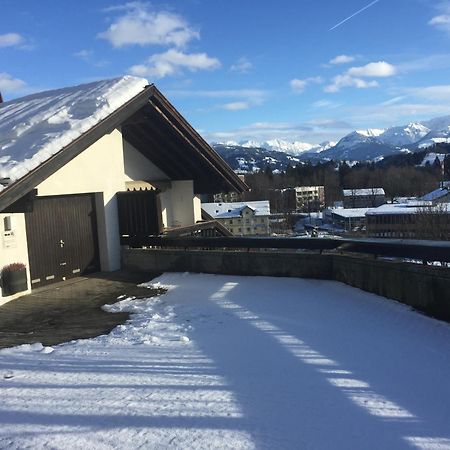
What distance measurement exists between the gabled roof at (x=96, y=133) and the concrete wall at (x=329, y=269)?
11.7 feet

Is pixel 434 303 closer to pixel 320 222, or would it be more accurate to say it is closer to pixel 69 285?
pixel 69 285

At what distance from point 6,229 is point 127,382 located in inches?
254

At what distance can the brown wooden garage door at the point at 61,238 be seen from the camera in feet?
37.7

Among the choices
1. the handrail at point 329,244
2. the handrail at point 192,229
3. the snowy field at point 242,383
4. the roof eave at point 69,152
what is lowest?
the snowy field at point 242,383

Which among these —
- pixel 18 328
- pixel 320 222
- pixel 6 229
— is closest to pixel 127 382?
pixel 18 328

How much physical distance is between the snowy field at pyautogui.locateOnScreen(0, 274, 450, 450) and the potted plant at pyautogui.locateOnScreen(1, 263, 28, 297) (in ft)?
10.9

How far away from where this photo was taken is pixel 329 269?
35.1ft

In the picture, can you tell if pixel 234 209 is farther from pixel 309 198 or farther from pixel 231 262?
pixel 231 262

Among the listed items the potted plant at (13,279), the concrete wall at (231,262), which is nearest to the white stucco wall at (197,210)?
the concrete wall at (231,262)

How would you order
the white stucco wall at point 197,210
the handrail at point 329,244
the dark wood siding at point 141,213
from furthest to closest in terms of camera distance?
the white stucco wall at point 197,210, the dark wood siding at point 141,213, the handrail at point 329,244

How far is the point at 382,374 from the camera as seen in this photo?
5.57m

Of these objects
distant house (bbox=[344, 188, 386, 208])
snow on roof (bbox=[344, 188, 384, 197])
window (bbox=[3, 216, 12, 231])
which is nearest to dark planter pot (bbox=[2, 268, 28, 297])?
window (bbox=[3, 216, 12, 231])

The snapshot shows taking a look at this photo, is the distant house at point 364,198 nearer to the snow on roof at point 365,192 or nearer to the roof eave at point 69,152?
the snow on roof at point 365,192

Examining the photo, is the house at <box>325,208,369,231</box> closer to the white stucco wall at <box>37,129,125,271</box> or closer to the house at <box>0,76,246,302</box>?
the house at <box>0,76,246,302</box>
